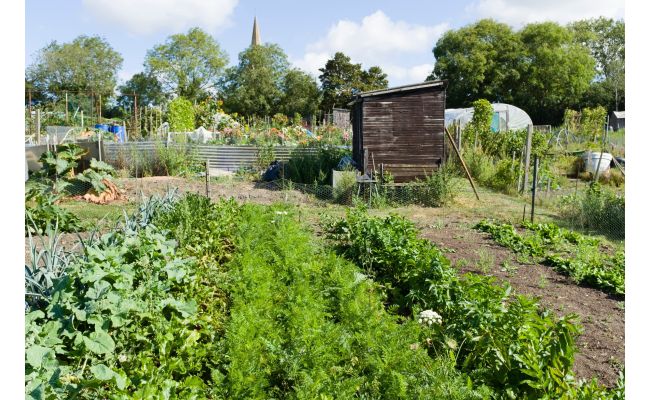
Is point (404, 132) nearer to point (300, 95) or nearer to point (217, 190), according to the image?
point (217, 190)

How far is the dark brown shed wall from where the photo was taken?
12.9 metres

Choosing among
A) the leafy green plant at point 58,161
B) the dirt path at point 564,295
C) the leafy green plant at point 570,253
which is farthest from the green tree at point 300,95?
the dirt path at point 564,295

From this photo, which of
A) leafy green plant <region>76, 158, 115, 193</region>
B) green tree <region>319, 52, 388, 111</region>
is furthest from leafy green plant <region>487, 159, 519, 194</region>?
green tree <region>319, 52, 388, 111</region>

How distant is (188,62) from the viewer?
51531 mm

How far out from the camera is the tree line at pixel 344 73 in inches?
1544

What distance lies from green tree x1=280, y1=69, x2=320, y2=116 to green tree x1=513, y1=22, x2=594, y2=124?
1501 cm

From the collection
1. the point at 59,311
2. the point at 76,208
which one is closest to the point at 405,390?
the point at 59,311

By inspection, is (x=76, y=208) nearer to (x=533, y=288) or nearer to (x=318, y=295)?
(x=318, y=295)

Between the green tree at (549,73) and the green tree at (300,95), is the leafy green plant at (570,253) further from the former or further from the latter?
the green tree at (300,95)

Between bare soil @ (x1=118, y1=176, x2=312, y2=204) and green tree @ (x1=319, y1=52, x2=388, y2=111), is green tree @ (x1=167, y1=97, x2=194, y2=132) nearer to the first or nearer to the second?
bare soil @ (x1=118, y1=176, x2=312, y2=204)

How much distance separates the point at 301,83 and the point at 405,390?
41.6m

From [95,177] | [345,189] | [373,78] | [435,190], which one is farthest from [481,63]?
[95,177]

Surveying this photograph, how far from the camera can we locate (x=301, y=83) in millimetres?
43250

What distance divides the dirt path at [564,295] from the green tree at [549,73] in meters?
33.9
